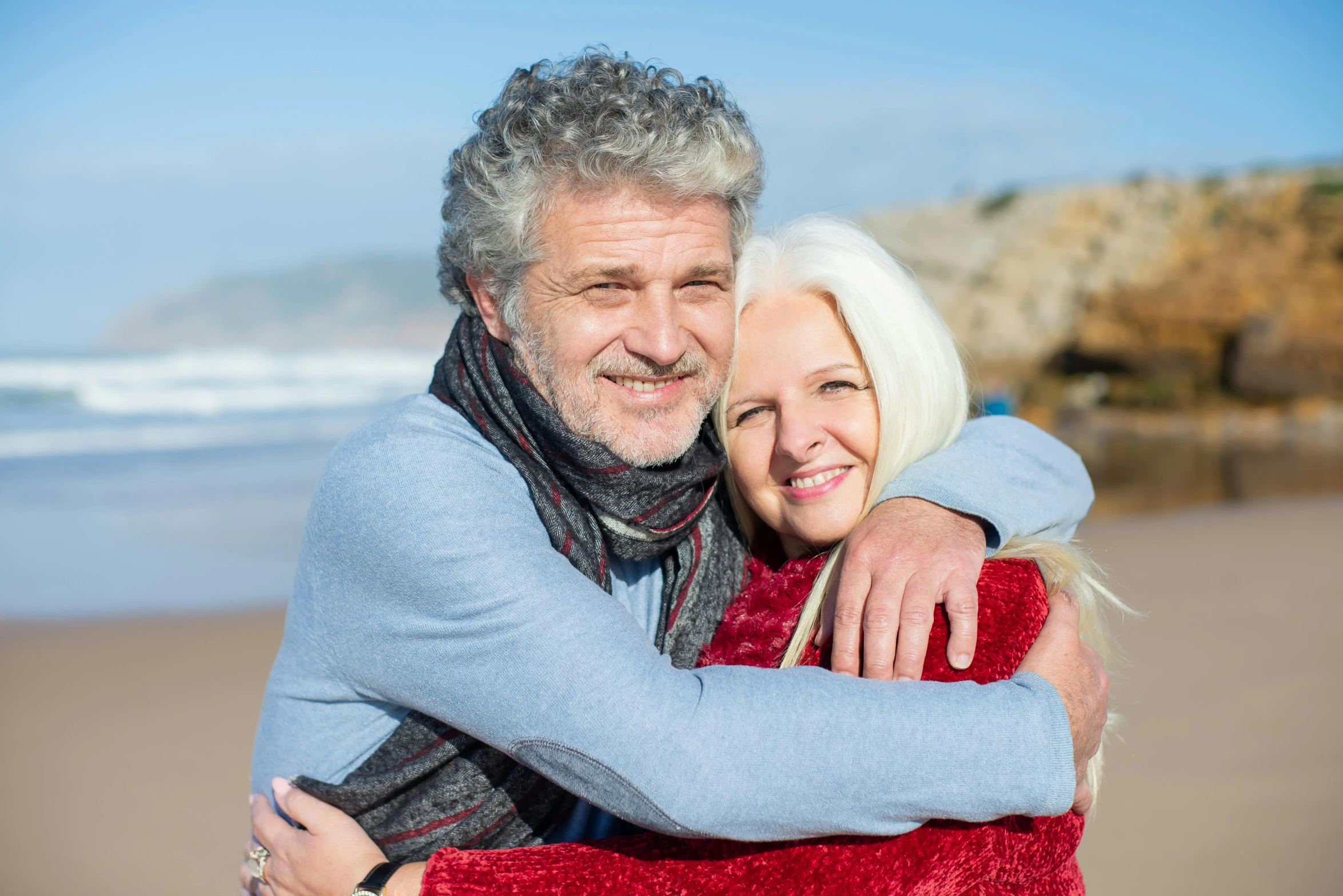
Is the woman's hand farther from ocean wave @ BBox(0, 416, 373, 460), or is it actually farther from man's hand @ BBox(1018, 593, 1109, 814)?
ocean wave @ BBox(0, 416, 373, 460)

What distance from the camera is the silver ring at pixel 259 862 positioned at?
6.34 feet

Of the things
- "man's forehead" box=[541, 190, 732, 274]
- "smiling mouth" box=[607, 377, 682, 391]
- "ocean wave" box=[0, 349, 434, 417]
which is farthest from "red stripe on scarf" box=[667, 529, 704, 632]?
"ocean wave" box=[0, 349, 434, 417]

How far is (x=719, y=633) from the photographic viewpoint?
6.64ft

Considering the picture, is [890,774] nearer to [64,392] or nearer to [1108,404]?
[1108,404]

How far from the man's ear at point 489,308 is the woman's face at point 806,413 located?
48 cm

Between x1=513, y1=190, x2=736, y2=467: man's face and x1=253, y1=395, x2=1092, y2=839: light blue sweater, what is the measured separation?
1.03 feet

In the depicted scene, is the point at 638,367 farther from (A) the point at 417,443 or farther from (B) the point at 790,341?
(A) the point at 417,443

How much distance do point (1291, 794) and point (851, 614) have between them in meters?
3.60

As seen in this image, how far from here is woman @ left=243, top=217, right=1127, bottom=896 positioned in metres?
1.56

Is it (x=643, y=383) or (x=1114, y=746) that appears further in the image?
(x=1114, y=746)

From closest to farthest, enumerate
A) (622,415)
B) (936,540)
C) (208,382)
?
(936,540), (622,415), (208,382)

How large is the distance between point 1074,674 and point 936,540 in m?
0.29

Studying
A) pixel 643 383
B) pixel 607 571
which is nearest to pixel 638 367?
pixel 643 383

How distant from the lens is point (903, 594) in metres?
1.63
